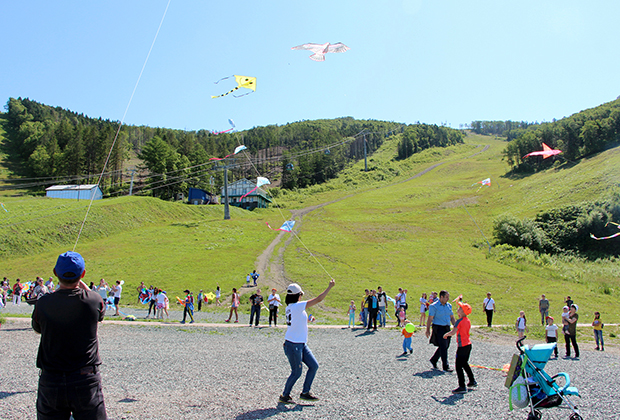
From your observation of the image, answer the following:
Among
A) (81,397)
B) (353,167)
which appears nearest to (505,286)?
(81,397)

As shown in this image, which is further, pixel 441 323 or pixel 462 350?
pixel 441 323

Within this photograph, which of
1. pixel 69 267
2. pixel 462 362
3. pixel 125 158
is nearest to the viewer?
pixel 69 267

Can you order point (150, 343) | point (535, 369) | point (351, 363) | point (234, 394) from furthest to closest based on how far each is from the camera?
point (150, 343) → point (351, 363) → point (234, 394) → point (535, 369)

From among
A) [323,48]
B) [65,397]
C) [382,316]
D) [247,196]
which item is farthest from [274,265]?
[247,196]

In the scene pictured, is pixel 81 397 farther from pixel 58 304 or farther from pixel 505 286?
pixel 505 286

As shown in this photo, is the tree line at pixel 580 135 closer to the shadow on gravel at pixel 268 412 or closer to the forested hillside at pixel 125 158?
the forested hillside at pixel 125 158

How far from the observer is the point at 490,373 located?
9.51 m

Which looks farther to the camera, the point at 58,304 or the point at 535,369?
the point at 535,369

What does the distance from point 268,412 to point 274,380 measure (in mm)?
2514

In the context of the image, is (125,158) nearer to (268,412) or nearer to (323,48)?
(323,48)

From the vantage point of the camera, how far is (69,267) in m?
3.92

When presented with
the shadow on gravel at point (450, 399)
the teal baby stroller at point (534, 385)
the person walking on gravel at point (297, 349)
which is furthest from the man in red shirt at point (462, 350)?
the person walking on gravel at point (297, 349)

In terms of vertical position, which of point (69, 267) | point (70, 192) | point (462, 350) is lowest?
point (462, 350)

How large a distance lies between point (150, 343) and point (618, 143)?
10529 cm
